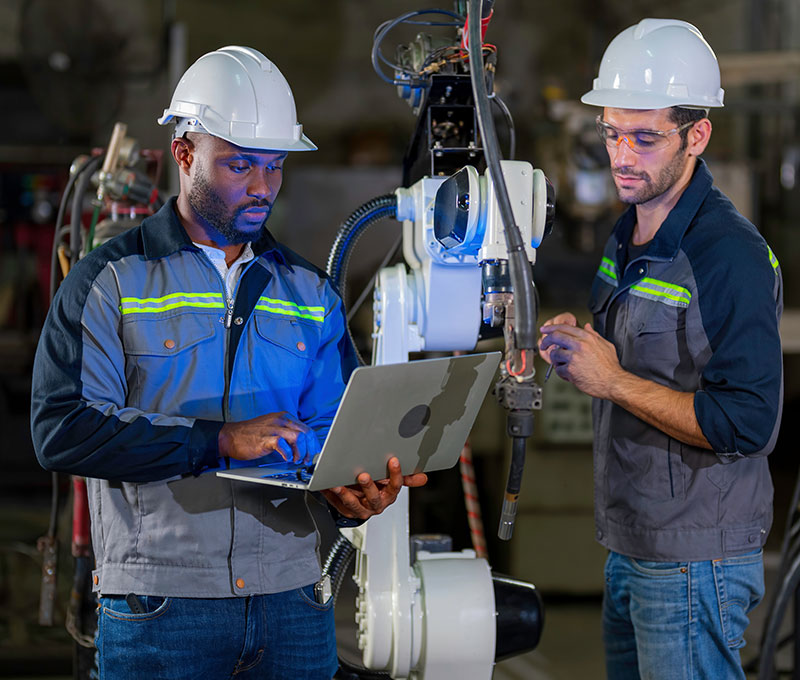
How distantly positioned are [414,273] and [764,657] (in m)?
1.41

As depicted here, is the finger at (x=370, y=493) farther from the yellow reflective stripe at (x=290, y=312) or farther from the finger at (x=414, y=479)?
the yellow reflective stripe at (x=290, y=312)

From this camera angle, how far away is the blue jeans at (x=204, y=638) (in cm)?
150

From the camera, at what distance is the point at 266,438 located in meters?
1.43

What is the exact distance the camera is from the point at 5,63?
6.20m

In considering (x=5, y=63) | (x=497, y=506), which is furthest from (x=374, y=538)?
(x=5, y=63)

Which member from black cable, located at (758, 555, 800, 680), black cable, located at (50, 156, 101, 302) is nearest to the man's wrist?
black cable, located at (50, 156, 101, 302)

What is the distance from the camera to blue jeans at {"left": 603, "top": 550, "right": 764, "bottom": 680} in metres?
1.80

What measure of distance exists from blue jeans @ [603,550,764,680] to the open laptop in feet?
1.78

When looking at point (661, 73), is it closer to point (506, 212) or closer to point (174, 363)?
point (506, 212)

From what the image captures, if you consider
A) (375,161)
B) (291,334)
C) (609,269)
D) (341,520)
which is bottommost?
(341,520)

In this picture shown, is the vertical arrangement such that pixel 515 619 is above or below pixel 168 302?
below

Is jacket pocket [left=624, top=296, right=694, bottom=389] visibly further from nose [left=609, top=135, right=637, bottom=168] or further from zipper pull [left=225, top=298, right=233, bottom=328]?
zipper pull [left=225, top=298, right=233, bottom=328]

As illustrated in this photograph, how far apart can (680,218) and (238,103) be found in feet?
2.83

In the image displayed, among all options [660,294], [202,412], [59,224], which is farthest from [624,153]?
[59,224]
